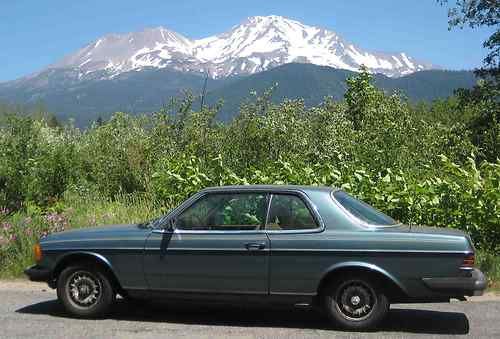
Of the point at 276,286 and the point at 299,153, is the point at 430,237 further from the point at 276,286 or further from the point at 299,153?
the point at 299,153

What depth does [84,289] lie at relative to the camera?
24.9 feet

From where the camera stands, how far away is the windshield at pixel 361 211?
7.28 meters

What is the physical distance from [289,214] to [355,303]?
1.10 m

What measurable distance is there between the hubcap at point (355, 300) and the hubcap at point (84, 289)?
2.58 meters

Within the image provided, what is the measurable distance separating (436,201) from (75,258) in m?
5.46

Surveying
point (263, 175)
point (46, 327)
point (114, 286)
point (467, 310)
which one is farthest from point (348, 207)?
point (263, 175)

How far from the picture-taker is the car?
680 centimetres

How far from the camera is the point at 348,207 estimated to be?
24.0ft

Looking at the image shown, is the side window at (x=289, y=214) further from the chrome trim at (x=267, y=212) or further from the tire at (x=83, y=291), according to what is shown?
the tire at (x=83, y=291)

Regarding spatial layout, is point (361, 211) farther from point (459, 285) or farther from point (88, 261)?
point (88, 261)

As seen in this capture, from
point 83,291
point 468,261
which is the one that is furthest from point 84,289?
point 468,261

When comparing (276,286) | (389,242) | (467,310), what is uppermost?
(389,242)

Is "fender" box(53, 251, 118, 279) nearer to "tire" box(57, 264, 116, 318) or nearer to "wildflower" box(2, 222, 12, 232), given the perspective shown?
"tire" box(57, 264, 116, 318)

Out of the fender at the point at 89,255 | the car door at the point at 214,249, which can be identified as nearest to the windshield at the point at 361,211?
the car door at the point at 214,249
